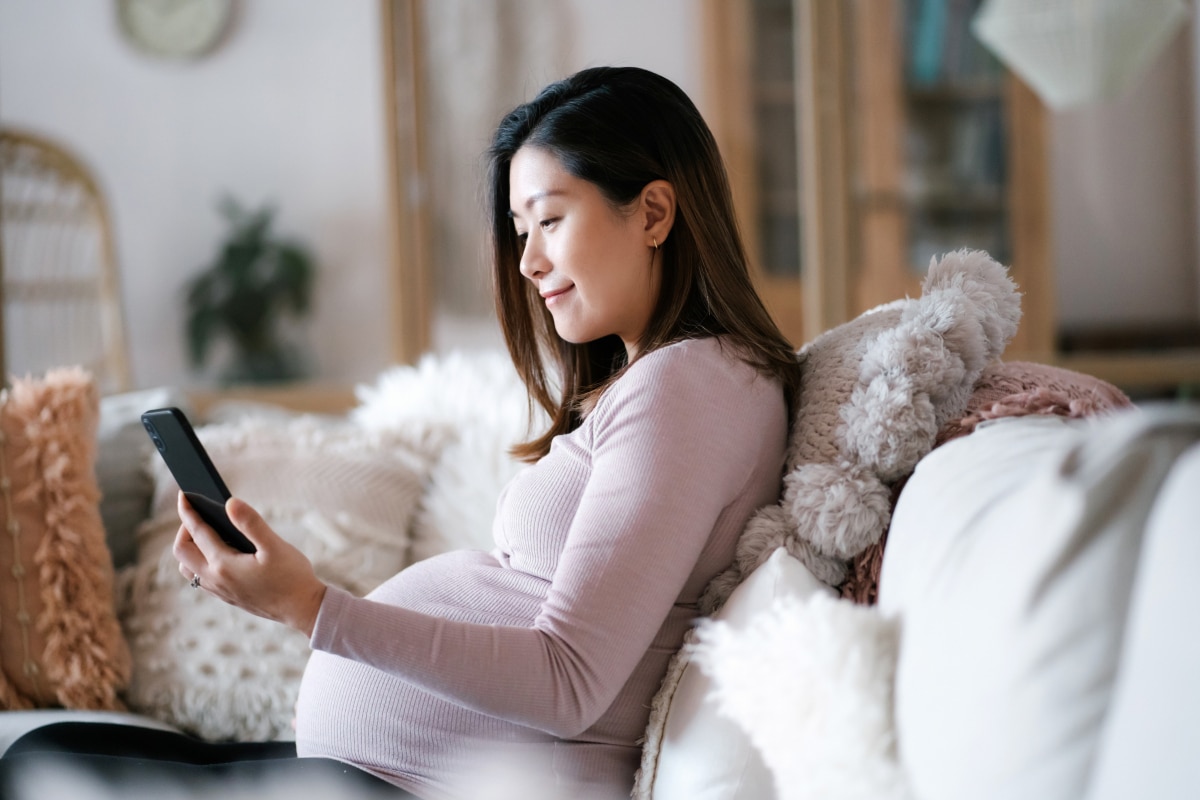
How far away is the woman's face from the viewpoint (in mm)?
1079

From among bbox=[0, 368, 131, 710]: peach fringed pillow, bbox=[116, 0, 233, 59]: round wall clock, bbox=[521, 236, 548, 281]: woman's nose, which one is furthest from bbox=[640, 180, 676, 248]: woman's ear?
bbox=[116, 0, 233, 59]: round wall clock

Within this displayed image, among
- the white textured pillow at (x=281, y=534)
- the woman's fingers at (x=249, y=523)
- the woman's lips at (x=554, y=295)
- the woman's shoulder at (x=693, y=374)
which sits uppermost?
the woman's lips at (x=554, y=295)

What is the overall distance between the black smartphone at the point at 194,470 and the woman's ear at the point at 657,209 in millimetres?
468

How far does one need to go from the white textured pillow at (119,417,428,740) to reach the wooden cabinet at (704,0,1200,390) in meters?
1.95

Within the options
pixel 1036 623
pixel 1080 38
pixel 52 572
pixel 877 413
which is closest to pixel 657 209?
pixel 877 413

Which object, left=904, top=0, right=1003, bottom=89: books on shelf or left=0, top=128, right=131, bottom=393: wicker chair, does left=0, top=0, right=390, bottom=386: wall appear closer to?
left=0, top=128, right=131, bottom=393: wicker chair

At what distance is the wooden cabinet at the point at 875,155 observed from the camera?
3.23m

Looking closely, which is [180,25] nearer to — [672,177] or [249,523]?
[672,177]

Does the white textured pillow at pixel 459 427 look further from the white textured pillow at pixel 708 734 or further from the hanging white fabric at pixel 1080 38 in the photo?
the hanging white fabric at pixel 1080 38

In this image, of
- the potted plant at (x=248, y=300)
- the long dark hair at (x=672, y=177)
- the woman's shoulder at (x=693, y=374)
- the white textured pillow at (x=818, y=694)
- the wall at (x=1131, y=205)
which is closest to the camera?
the white textured pillow at (x=818, y=694)

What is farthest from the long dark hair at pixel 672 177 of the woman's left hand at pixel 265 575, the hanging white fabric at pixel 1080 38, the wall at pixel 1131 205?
the wall at pixel 1131 205

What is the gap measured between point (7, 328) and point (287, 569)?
279 centimetres

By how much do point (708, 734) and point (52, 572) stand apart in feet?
2.89

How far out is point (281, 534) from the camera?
142 centimetres
